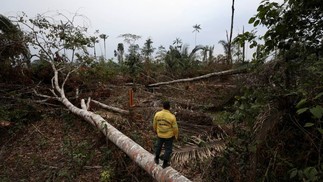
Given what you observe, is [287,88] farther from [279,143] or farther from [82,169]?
[82,169]

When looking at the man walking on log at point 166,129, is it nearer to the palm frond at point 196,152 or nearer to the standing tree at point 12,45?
the palm frond at point 196,152

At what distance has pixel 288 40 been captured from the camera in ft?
9.64

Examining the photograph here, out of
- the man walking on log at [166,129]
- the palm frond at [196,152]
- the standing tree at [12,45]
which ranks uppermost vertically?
the standing tree at [12,45]

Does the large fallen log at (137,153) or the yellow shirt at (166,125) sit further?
the yellow shirt at (166,125)

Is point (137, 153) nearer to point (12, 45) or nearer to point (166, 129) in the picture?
point (166, 129)

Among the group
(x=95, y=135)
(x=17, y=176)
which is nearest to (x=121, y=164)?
(x=95, y=135)

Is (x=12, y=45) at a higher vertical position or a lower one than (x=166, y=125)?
higher

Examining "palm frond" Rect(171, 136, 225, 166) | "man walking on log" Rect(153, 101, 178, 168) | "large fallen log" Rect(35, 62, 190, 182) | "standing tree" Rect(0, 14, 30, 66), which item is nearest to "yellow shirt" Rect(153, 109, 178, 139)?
"man walking on log" Rect(153, 101, 178, 168)

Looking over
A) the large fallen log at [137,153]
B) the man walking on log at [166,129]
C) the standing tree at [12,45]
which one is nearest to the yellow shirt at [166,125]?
the man walking on log at [166,129]

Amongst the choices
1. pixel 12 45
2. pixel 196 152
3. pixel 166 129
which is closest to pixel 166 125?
pixel 166 129

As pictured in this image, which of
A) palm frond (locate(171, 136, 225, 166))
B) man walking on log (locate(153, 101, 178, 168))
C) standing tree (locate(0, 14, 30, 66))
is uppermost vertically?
standing tree (locate(0, 14, 30, 66))

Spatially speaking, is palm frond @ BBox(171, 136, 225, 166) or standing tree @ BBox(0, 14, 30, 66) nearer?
palm frond @ BBox(171, 136, 225, 166)

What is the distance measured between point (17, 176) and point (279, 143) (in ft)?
17.2

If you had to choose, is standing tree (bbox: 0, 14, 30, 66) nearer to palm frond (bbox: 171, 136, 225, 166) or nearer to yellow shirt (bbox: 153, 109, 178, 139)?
palm frond (bbox: 171, 136, 225, 166)
